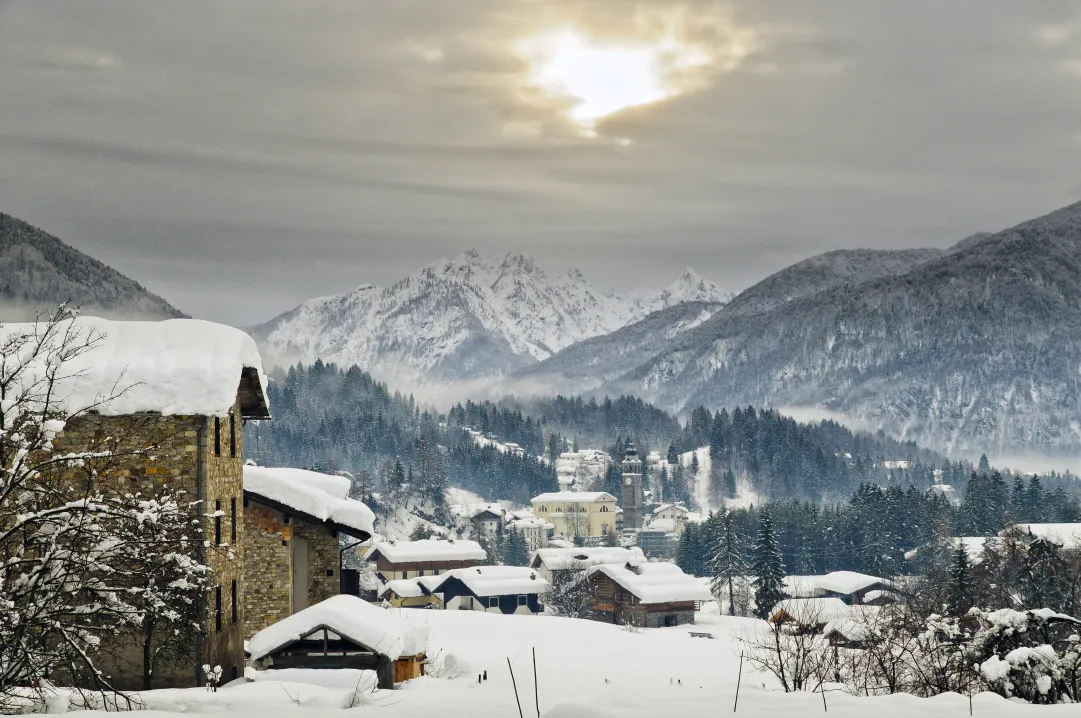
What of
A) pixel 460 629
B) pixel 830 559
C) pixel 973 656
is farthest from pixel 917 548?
pixel 973 656

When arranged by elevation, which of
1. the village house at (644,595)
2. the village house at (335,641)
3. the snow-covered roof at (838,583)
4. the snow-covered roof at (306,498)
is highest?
the snow-covered roof at (306,498)

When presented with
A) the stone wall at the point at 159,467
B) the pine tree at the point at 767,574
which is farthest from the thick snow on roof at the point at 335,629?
the pine tree at the point at 767,574

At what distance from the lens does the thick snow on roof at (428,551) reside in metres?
141

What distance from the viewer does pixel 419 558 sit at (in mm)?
141125

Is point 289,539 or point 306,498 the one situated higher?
point 306,498

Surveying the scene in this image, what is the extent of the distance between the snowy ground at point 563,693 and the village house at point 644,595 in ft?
163

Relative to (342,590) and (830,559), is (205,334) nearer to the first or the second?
(342,590)

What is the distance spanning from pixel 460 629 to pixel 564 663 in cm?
1662

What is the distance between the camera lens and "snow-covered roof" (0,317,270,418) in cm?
2316

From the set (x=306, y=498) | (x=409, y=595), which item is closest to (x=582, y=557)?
(x=409, y=595)

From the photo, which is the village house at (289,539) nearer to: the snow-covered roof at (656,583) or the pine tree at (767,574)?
the snow-covered roof at (656,583)

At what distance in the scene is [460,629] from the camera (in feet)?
195

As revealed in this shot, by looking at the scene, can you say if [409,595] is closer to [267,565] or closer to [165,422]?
[267,565]

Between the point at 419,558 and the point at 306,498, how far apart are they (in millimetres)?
111195
